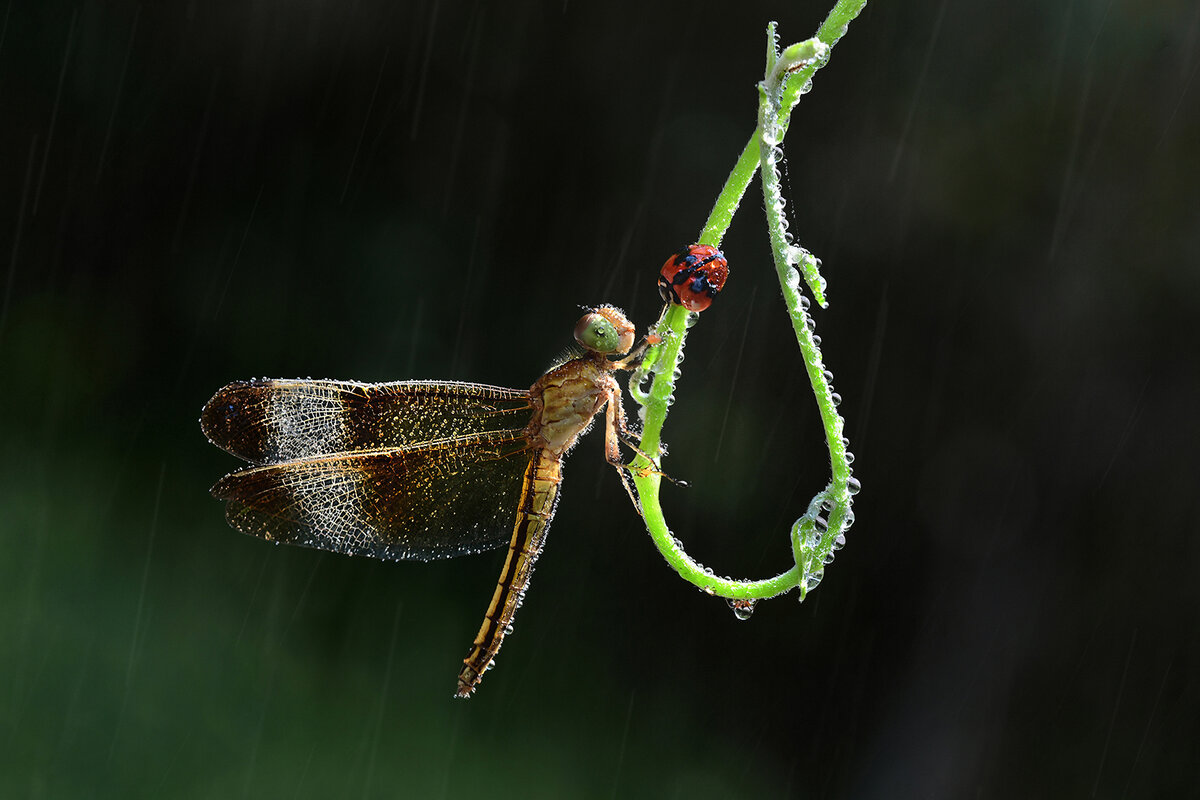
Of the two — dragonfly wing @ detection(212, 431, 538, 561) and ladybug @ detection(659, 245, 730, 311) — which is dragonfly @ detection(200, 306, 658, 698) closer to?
dragonfly wing @ detection(212, 431, 538, 561)

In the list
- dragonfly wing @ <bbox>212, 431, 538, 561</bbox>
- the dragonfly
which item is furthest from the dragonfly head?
dragonfly wing @ <bbox>212, 431, 538, 561</bbox>

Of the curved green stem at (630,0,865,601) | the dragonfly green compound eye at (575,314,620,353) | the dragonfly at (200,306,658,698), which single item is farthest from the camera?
the dragonfly at (200,306,658,698)

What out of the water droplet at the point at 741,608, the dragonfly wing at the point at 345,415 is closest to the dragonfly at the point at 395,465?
the dragonfly wing at the point at 345,415

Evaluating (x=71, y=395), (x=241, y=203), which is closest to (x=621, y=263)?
(x=241, y=203)

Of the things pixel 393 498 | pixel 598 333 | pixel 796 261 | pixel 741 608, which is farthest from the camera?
pixel 393 498

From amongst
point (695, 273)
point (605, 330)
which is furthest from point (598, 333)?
point (695, 273)

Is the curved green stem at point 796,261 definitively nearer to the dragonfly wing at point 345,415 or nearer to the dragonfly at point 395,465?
the dragonfly at point 395,465

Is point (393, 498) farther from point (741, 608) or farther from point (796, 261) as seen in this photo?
point (796, 261)
